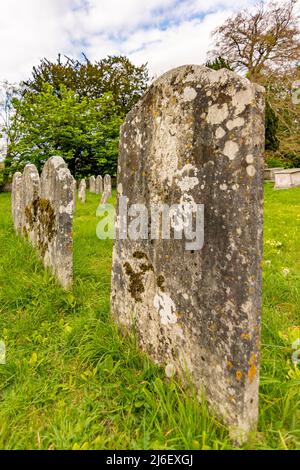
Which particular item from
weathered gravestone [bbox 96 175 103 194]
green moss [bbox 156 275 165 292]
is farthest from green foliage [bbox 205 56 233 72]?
green moss [bbox 156 275 165 292]

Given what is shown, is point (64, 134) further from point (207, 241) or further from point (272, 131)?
point (207, 241)

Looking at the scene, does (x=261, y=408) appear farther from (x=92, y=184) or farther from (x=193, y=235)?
(x=92, y=184)

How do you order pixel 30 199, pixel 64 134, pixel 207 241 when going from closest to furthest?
pixel 207 241, pixel 30 199, pixel 64 134

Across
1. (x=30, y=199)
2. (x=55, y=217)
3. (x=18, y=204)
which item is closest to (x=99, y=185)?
(x=18, y=204)

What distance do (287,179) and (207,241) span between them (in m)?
14.1

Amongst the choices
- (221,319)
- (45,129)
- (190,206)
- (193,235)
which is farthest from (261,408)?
(45,129)

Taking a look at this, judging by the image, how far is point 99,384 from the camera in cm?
187

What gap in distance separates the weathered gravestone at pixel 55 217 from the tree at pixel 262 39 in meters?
20.9

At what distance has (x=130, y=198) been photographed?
2.27 m

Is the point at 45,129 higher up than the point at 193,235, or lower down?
higher up

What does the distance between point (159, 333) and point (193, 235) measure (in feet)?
2.53

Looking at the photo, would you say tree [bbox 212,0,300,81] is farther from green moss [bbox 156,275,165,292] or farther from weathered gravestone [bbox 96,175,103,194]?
green moss [bbox 156,275,165,292]

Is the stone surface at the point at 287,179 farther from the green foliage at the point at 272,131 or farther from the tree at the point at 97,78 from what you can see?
the tree at the point at 97,78

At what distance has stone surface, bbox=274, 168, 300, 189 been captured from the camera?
45.1ft
